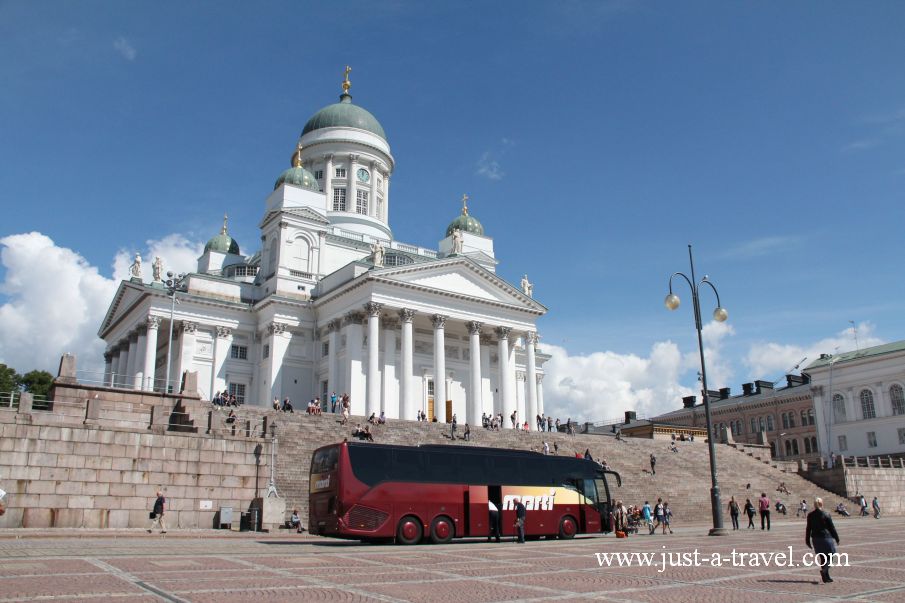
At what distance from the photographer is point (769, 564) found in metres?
14.8

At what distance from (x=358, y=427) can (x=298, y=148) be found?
36402mm

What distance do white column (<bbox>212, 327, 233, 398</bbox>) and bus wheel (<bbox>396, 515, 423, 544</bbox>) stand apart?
114 feet

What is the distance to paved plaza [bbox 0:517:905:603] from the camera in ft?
33.4

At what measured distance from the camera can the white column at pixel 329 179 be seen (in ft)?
225

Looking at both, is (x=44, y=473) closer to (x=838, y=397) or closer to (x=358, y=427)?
(x=358, y=427)

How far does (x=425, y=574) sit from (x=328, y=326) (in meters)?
42.5

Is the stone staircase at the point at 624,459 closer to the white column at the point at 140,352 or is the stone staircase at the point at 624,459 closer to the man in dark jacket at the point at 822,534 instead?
the white column at the point at 140,352

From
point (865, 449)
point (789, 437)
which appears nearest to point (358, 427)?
point (865, 449)

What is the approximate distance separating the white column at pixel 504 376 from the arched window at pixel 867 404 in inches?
1435

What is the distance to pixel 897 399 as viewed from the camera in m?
68.7

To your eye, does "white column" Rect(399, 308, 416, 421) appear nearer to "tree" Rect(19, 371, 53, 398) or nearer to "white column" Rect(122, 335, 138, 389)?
"white column" Rect(122, 335, 138, 389)

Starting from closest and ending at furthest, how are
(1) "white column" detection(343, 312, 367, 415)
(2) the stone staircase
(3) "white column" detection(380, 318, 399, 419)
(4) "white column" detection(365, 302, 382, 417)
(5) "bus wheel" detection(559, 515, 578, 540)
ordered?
1. (5) "bus wheel" detection(559, 515, 578, 540)
2. (2) the stone staircase
3. (4) "white column" detection(365, 302, 382, 417)
4. (1) "white column" detection(343, 312, 367, 415)
5. (3) "white column" detection(380, 318, 399, 419)

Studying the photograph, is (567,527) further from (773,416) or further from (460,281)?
(773,416)

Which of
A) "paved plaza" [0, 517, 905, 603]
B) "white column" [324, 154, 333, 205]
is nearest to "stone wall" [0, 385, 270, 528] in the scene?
"paved plaza" [0, 517, 905, 603]
